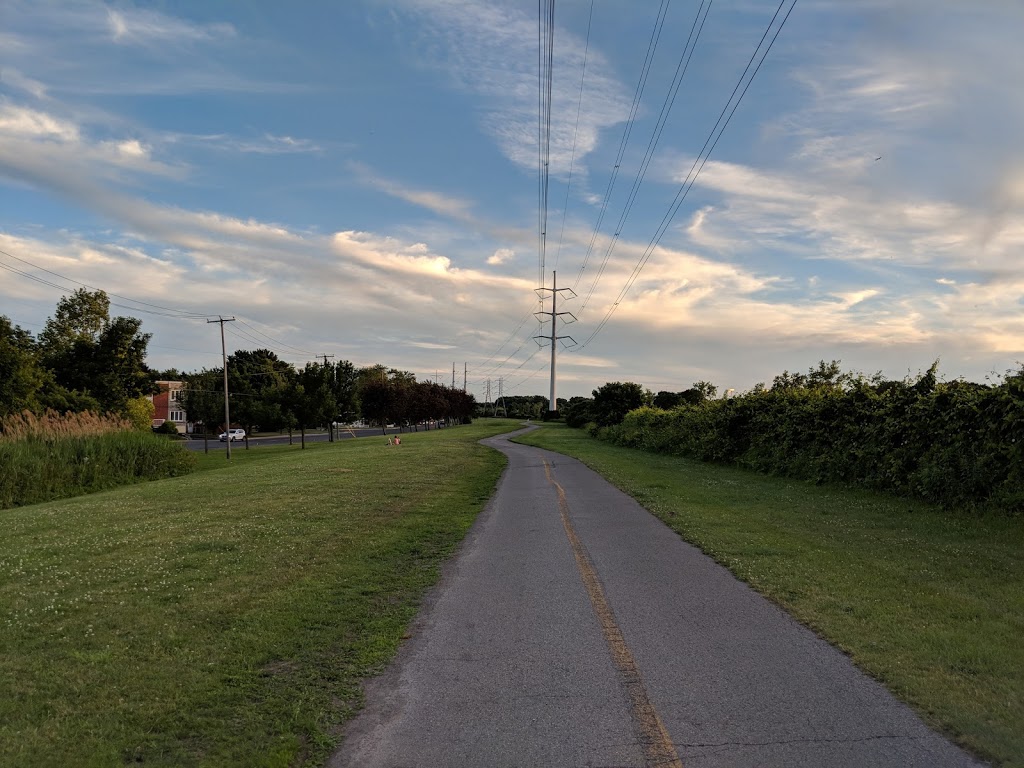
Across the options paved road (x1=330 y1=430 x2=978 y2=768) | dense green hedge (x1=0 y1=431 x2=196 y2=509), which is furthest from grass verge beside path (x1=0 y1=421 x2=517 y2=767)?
dense green hedge (x1=0 y1=431 x2=196 y2=509)

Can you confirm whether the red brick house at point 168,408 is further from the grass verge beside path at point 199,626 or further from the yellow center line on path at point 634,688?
the yellow center line on path at point 634,688

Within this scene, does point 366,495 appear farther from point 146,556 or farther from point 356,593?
point 356,593

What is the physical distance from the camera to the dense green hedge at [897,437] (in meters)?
12.6

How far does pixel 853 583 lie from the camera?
801 cm

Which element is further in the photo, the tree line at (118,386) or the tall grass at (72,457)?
the tree line at (118,386)

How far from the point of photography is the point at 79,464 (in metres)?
23.3

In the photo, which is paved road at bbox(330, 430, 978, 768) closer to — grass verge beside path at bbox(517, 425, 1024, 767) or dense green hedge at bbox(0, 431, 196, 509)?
grass verge beside path at bbox(517, 425, 1024, 767)

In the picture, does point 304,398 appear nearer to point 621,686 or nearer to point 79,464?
point 79,464

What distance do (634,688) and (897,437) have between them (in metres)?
14.2

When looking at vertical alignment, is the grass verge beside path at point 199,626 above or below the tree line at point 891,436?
below

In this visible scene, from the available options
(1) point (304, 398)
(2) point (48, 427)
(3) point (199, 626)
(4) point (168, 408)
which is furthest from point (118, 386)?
(4) point (168, 408)

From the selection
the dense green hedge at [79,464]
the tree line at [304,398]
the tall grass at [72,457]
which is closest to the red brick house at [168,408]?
the tree line at [304,398]

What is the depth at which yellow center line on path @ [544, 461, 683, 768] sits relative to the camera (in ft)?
13.0

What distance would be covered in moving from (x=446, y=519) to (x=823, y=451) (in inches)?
479
